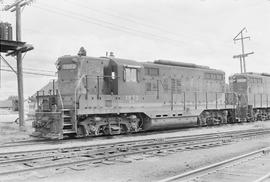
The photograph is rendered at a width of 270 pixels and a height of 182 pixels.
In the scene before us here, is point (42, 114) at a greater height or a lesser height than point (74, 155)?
greater

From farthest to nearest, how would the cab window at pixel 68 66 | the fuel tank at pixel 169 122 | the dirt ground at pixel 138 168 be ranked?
the fuel tank at pixel 169 122, the cab window at pixel 68 66, the dirt ground at pixel 138 168

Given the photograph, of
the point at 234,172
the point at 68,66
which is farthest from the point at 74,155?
the point at 68,66

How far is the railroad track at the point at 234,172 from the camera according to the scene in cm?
657

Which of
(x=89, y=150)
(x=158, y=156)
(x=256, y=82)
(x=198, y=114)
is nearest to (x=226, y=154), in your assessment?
(x=158, y=156)

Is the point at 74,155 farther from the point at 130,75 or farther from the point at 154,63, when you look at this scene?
the point at 154,63

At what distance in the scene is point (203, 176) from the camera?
22.6 ft

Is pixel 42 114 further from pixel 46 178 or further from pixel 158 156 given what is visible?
pixel 46 178

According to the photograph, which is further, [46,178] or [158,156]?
[158,156]

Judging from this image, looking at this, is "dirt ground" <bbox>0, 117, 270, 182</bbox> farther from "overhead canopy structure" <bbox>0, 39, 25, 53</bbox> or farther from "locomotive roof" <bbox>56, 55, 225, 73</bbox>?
"overhead canopy structure" <bbox>0, 39, 25, 53</bbox>

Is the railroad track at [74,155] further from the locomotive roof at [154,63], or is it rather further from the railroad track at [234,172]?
the locomotive roof at [154,63]

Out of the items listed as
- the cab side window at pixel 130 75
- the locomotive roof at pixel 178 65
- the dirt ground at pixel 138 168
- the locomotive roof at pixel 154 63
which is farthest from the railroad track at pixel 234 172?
the locomotive roof at pixel 178 65

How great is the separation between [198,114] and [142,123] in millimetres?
4330

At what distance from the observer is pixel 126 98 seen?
51.2 feet

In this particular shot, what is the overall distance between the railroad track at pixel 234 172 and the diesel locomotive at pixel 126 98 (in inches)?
275
